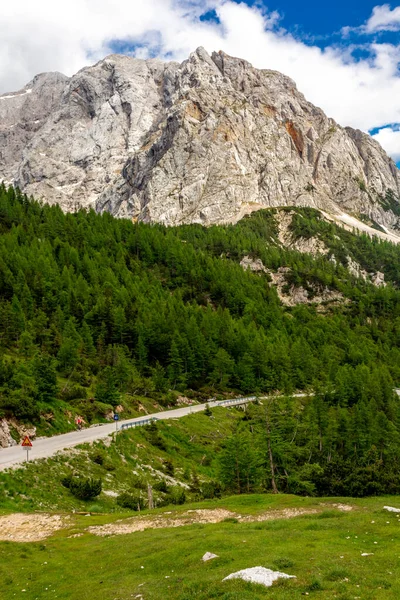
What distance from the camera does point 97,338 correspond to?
101 meters

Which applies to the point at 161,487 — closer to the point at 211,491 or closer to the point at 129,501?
the point at 211,491

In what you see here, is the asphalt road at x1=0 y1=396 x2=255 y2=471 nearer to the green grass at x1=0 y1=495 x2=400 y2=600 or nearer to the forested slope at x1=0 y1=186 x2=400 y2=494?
the forested slope at x1=0 y1=186 x2=400 y2=494

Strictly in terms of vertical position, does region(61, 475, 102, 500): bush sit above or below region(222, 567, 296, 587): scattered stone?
below

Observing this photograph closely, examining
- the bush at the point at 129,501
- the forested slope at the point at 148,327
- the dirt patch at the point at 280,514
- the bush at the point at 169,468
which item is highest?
the forested slope at the point at 148,327

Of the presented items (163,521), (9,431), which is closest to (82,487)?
(163,521)

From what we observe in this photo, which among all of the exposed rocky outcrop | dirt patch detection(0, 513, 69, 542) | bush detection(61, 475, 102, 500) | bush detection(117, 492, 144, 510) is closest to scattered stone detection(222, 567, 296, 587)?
dirt patch detection(0, 513, 69, 542)

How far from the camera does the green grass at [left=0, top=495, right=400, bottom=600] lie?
13.5 metres

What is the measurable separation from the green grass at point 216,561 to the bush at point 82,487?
8.74 metres

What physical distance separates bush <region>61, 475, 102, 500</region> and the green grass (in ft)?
28.7

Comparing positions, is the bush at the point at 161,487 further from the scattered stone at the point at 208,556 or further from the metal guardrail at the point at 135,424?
the scattered stone at the point at 208,556

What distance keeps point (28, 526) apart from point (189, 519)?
9.86 meters

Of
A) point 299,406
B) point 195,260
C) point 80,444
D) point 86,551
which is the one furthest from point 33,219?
point 86,551

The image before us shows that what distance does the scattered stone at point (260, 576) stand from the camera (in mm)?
13828

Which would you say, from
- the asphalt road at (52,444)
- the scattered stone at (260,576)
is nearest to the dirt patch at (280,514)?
the scattered stone at (260,576)
